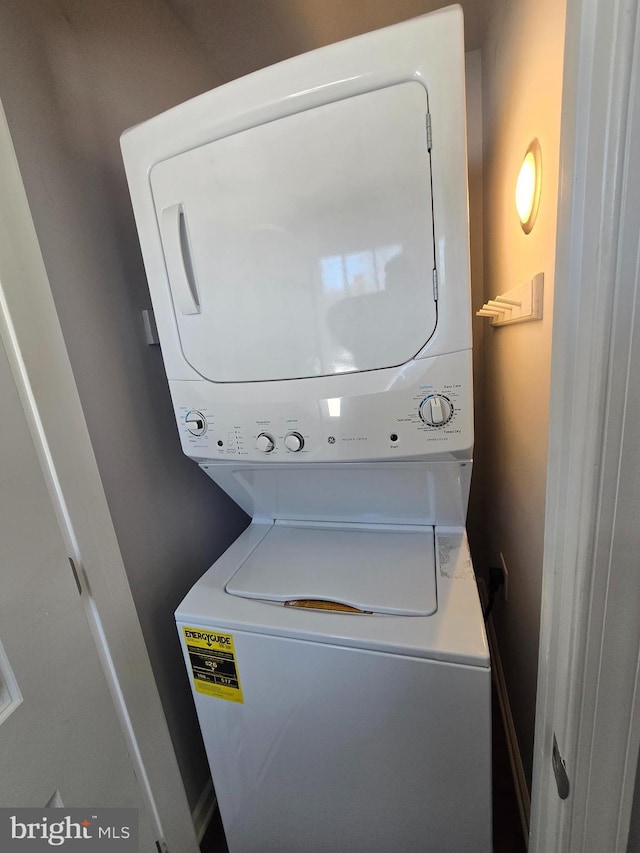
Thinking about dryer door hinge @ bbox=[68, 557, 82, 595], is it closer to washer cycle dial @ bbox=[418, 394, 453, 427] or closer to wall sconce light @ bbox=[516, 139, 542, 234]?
washer cycle dial @ bbox=[418, 394, 453, 427]

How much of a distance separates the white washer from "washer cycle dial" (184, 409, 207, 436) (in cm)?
39

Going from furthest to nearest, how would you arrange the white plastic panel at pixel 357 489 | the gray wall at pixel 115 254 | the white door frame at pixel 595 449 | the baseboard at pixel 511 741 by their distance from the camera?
the baseboard at pixel 511 741
the white plastic panel at pixel 357 489
the gray wall at pixel 115 254
the white door frame at pixel 595 449

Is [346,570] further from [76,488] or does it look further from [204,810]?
[204,810]

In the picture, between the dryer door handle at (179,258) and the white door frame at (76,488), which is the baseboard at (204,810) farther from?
the dryer door handle at (179,258)

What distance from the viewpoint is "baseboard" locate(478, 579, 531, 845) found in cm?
123

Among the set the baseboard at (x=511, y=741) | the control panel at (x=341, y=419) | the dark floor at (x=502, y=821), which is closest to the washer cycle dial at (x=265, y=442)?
the control panel at (x=341, y=419)

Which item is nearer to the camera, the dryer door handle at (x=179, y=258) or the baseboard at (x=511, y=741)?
the dryer door handle at (x=179, y=258)

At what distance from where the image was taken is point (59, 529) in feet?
2.71

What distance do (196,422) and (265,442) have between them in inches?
8.0

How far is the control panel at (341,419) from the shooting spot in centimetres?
85

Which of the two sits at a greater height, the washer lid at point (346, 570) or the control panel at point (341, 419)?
the control panel at point (341, 419)

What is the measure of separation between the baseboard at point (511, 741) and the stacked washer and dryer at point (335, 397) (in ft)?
1.72

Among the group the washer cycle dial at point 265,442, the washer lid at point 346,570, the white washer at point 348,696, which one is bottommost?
the white washer at point 348,696

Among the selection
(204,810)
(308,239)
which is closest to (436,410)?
(308,239)
